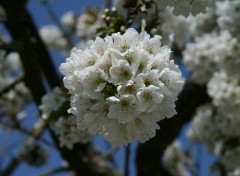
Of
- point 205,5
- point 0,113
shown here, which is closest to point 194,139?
point 0,113

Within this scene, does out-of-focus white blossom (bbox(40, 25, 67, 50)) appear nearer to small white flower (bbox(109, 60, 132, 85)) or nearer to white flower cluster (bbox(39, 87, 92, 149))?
white flower cluster (bbox(39, 87, 92, 149))

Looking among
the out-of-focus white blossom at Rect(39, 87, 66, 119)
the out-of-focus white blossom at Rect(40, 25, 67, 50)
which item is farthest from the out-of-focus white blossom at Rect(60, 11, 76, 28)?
the out-of-focus white blossom at Rect(39, 87, 66, 119)

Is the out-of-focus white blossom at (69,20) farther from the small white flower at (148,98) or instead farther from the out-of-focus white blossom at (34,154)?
the small white flower at (148,98)

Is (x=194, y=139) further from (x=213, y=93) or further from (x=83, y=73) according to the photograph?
(x=83, y=73)

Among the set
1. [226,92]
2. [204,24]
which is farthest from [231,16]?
[204,24]

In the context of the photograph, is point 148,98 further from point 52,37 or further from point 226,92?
point 52,37

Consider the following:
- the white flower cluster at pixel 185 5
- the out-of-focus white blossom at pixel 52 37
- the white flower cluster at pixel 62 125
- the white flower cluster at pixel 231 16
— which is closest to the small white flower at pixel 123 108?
the white flower cluster at pixel 185 5
